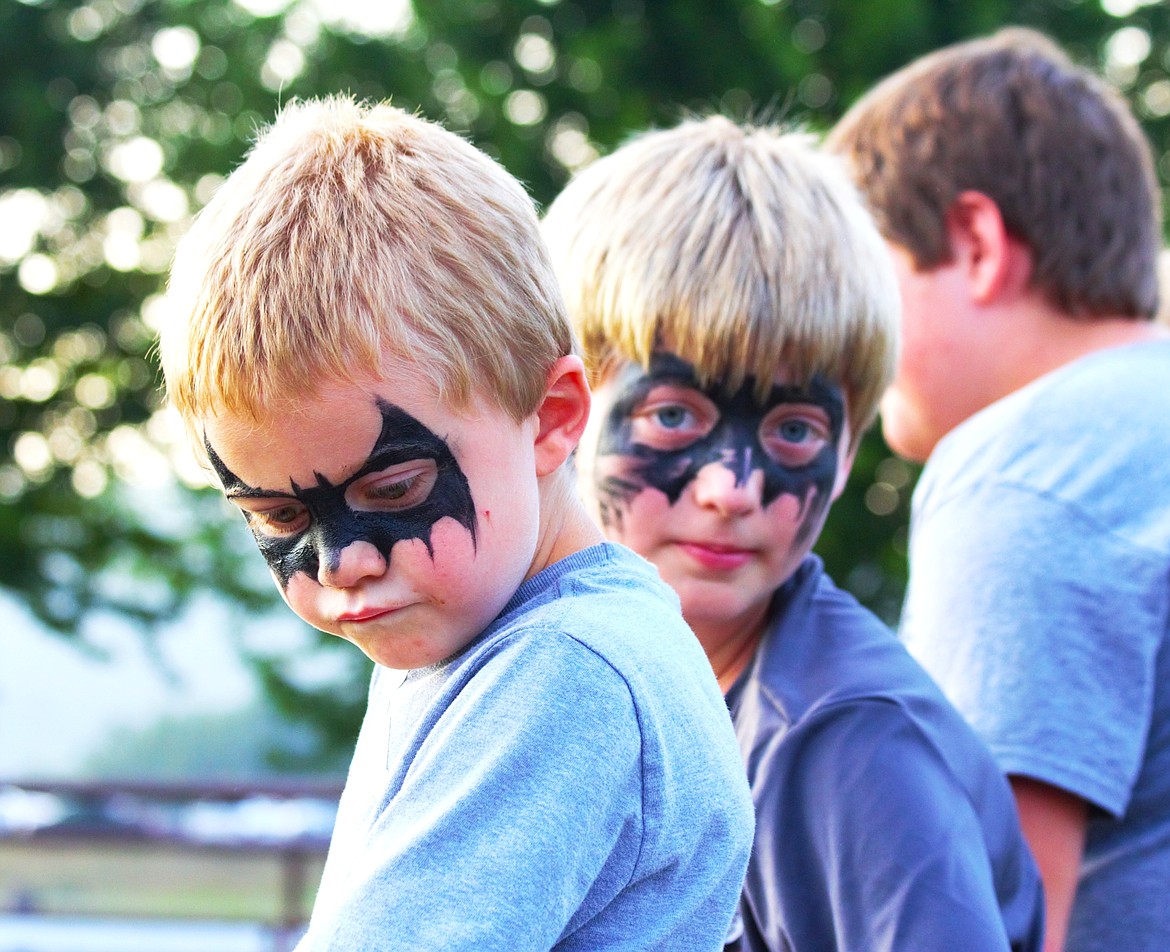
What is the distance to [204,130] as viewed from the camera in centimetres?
1136

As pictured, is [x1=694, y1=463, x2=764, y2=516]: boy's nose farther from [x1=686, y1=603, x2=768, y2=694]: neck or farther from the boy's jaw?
the boy's jaw

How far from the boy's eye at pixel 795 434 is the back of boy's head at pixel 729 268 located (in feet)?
0.18

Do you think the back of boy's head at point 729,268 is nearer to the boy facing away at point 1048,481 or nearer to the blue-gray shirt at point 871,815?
the boy facing away at point 1048,481

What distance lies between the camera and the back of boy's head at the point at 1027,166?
2.84 metres

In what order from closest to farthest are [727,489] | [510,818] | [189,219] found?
[510,818] → [727,489] → [189,219]

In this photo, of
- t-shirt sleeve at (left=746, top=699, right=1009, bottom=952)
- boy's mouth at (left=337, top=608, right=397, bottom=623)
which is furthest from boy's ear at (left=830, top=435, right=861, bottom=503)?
boy's mouth at (left=337, top=608, right=397, bottom=623)

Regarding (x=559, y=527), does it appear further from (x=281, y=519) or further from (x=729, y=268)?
(x=729, y=268)

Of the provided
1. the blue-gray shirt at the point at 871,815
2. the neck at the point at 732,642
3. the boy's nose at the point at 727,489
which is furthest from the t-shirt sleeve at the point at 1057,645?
the boy's nose at the point at 727,489

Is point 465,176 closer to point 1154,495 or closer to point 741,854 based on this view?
point 741,854

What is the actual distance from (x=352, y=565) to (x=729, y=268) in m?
0.96

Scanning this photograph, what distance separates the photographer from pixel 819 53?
1111 centimetres

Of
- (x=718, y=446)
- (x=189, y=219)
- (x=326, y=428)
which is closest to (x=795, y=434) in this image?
(x=718, y=446)

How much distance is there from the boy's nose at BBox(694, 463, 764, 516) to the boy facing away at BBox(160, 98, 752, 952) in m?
0.54

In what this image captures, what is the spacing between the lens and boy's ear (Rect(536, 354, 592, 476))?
1.51 meters
